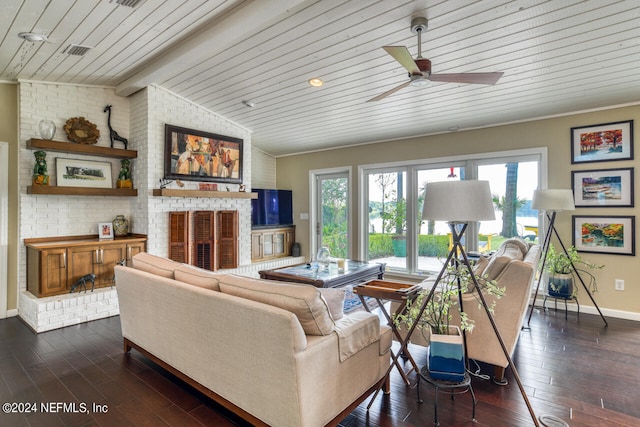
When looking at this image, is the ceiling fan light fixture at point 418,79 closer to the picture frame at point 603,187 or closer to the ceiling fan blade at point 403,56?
the ceiling fan blade at point 403,56

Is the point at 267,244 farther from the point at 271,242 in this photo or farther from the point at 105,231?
the point at 105,231

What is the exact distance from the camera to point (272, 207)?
22.7ft

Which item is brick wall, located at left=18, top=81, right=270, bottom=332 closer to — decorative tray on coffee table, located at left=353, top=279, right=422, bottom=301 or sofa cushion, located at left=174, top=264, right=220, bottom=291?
sofa cushion, located at left=174, top=264, right=220, bottom=291

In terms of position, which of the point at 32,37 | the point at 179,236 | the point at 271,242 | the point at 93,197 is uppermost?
the point at 32,37

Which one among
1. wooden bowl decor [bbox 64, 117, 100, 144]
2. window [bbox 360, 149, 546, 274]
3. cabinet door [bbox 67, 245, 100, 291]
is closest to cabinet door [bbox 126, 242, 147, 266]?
cabinet door [bbox 67, 245, 100, 291]

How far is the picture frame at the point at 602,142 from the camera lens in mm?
3988

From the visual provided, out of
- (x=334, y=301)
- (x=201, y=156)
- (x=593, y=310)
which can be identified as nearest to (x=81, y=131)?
(x=201, y=156)

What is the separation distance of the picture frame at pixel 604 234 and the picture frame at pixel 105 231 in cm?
606

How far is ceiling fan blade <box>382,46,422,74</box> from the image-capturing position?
85.6 inches

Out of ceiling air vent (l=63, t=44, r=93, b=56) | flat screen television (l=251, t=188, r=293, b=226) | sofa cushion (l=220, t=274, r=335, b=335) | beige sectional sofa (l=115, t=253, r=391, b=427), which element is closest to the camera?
→ beige sectional sofa (l=115, t=253, r=391, b=427)

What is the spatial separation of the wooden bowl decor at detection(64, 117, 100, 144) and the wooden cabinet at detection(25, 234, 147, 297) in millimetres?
→ 1284

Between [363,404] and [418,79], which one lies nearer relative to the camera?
[363,404]

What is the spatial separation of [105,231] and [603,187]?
A: 6.34m

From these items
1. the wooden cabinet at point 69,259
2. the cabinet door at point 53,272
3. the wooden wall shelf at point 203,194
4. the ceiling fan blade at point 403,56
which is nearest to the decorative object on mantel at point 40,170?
the wooden cabinet at point 69,259
